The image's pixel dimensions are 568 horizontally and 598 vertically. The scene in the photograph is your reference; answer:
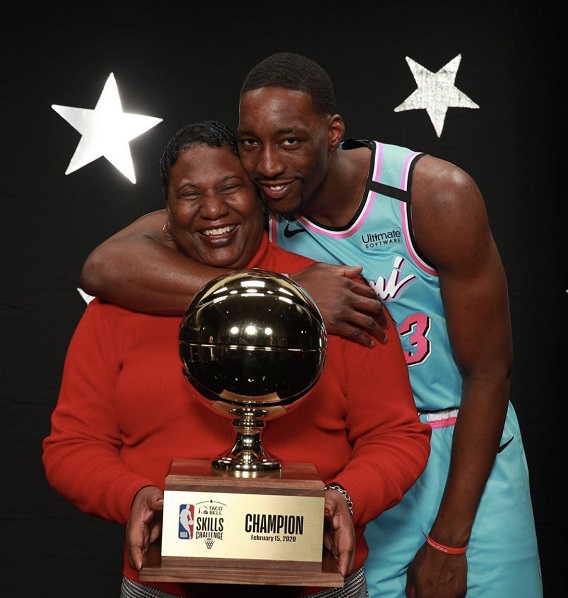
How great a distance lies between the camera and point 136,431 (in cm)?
134

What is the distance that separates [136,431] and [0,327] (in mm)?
1210

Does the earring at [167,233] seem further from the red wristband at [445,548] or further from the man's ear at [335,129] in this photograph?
the red wristband at [445,548]

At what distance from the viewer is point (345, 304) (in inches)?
53.4

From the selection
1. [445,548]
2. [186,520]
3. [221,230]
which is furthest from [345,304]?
[445,548]

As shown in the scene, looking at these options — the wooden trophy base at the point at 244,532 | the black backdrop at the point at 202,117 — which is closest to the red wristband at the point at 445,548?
the wooden trophy base at the point at 244,532

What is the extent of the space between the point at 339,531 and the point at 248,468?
13 cm

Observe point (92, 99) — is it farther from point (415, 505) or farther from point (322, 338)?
point (322, 338)

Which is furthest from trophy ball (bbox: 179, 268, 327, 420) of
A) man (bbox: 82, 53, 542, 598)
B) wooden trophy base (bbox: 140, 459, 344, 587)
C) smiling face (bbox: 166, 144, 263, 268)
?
man (bbox: 82, 53, 542, 598)

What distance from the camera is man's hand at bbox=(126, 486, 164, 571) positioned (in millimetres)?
1101

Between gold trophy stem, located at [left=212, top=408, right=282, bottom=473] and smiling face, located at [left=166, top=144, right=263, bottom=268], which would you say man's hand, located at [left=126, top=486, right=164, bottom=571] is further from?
smiling face, located at [left=166, top=144, right=263, bottom=268]

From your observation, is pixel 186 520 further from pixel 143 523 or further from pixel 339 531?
pixel 339 531

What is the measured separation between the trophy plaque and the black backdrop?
1.35 m

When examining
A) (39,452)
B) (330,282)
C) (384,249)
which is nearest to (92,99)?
(39,452)

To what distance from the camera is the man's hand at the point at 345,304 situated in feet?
4.42
